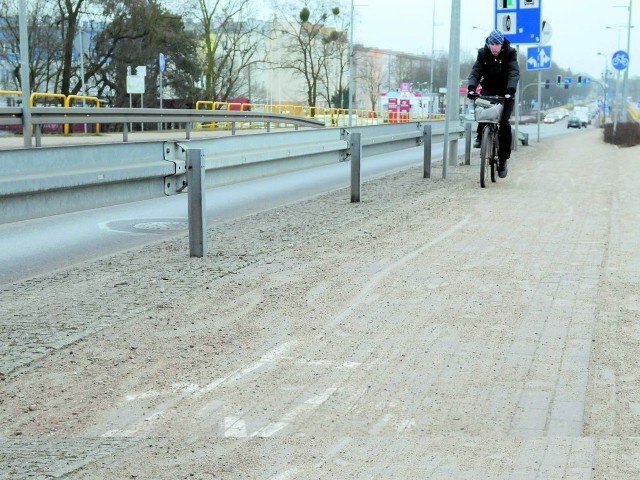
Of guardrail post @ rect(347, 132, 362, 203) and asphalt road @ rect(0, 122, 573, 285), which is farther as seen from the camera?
guardrail post @ rect(347, 132, 362, 203)

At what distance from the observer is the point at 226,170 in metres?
9.23

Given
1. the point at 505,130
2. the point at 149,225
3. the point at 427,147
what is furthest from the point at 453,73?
the point at 149,225

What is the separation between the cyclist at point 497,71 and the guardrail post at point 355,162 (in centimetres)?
222

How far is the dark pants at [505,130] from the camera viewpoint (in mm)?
14570

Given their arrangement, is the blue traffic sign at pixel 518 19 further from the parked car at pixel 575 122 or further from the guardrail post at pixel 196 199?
the parked car at pixel 575 122

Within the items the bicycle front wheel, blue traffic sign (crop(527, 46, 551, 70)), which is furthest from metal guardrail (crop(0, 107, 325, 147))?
the bicycle front wheel

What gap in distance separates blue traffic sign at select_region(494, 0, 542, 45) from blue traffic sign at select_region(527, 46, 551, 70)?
12820 mm

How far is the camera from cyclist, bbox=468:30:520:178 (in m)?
14.5

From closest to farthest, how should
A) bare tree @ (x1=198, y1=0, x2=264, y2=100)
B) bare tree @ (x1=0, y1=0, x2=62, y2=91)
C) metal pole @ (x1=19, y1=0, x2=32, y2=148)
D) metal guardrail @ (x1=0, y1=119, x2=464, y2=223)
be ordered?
metal guardrail @ (x1=0, y1=119, x2=464, y2=223)
metal pole @ (x1=19, y1=0, x2=32, y2=148)
bare tree @ (x1=0, y1=0, x2=62, y2=91)
bare tree @ (x1=198, y1=0, x2=264, y2=100)

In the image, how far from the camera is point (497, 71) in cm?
1462

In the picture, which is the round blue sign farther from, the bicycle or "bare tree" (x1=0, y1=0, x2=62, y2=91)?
the bicycle

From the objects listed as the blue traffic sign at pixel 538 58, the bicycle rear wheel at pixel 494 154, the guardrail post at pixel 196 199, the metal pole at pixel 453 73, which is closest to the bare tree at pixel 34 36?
the blue traffic sign at pixel 538 58

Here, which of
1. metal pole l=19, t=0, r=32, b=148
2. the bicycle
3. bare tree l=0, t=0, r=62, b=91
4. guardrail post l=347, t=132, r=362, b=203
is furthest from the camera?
bare tree l=0, t=0, r=62, b=91

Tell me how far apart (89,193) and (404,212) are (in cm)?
559
